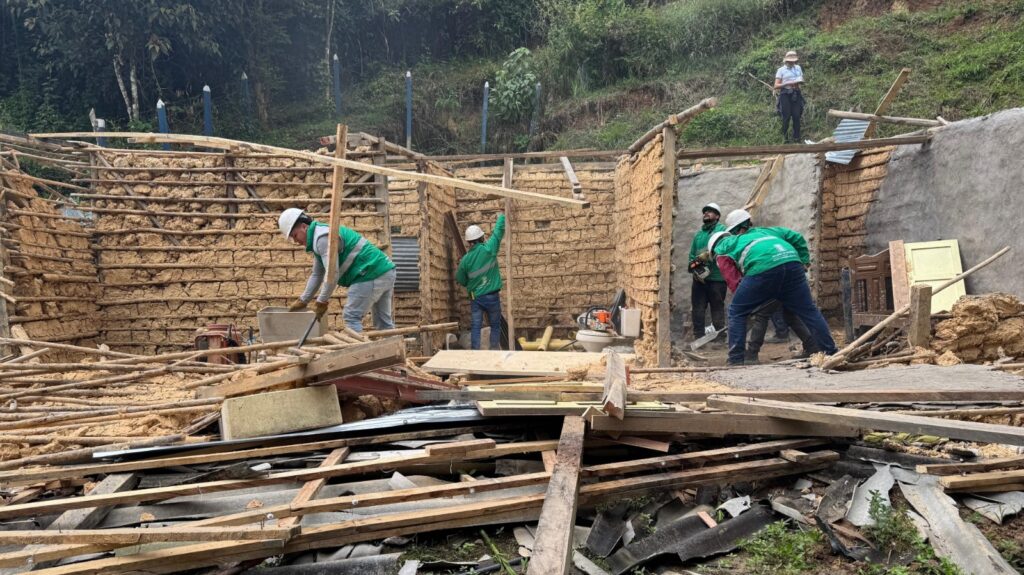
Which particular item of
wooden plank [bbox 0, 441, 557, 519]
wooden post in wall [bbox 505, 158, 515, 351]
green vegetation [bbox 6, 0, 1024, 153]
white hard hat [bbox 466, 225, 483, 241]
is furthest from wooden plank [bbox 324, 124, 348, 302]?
green vegetation [bbox 6, 0, 1024, 153]

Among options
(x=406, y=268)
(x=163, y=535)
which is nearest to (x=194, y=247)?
(x=406, y=268)

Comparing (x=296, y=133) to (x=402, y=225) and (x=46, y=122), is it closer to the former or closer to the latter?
(x=46, y=122)

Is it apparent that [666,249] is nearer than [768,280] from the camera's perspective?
No

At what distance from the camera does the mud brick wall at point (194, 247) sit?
9.04m

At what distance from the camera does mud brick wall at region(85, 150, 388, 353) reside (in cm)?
904

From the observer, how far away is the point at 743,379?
5883mm

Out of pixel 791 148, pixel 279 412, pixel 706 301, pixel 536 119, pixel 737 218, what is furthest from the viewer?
pixel 536 119

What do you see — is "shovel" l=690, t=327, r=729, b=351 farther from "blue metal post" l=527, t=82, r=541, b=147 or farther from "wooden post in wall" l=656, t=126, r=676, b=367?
"blue metal post" l=527, t=82, r=541, b=147

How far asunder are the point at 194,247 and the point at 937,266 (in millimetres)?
9410

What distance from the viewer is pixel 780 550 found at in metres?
2.77

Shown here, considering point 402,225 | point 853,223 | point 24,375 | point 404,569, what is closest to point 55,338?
point 24,375

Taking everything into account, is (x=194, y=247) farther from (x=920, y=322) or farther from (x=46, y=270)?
(x=920, y=322)

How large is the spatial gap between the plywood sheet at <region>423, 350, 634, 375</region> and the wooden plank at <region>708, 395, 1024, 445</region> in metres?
1.85

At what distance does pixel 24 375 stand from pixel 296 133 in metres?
17.2
